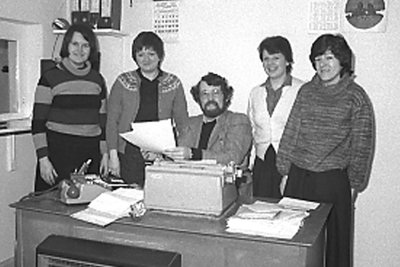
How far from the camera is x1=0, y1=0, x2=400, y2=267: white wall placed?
319cm

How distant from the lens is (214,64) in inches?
139

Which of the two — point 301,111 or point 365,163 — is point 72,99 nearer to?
point 301,111

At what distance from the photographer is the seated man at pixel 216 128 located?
102 inches

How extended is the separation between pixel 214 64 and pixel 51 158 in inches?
52.4

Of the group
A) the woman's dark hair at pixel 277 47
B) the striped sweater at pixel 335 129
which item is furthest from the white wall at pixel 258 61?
the striped sweater at pixel 335 129

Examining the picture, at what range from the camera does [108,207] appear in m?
2.04

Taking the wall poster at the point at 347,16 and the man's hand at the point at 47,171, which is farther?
the wall poster at the point at 347,16

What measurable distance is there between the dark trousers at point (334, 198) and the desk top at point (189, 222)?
1.00 feet

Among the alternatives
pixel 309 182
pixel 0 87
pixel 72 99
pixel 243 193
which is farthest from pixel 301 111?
pixel 0 87

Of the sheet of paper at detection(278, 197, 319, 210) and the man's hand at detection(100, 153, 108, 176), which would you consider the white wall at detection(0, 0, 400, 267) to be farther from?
the sheet of paper at detection(278, 197, 319, 210)

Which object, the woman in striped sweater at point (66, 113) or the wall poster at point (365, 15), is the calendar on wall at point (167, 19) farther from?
the wall poster at point (365, 15)

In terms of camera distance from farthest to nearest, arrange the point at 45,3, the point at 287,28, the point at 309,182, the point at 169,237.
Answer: the point at 45,3 < the point at 287,28 < the point at 309,182 < the point at 169,237

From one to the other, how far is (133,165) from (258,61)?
1166 millimetres

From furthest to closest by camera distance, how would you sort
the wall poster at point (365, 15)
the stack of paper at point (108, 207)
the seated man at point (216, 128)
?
the wall poster at point (365, 15), the seated man at point (216, 128), the stack of paper at point (108, 207)
